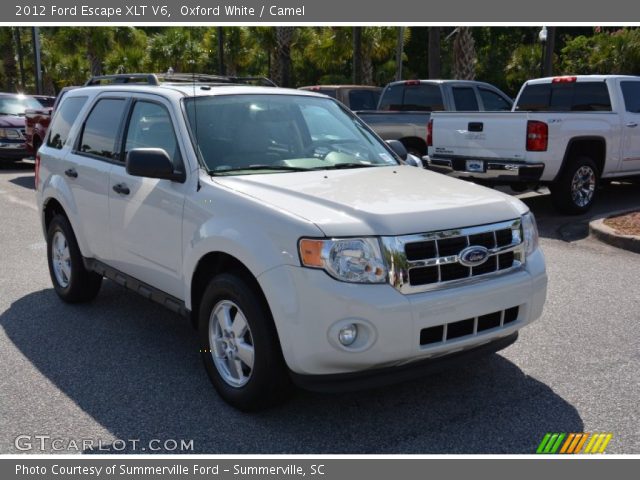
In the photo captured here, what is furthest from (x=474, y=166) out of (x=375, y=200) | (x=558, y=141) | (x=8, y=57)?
(x=8, y=57)

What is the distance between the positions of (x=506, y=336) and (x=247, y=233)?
1.59 metres

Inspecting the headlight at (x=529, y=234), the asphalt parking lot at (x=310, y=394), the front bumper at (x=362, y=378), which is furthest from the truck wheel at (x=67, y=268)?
the headlight at (x=529, y=234)

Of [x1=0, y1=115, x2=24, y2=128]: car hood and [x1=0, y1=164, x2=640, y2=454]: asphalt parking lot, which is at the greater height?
[x1=0, y1=115, x2=24, y2=128]: car hood

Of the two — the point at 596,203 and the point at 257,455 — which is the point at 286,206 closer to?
the point at 257,455

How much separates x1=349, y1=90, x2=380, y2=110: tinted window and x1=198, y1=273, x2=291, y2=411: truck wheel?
12.0m

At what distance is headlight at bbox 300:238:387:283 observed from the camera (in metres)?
3.56

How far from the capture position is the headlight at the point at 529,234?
420cm

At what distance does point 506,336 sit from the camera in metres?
4.14

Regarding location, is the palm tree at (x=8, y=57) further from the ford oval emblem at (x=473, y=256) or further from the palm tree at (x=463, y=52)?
the ford oval emblem at (x=473, y=256)

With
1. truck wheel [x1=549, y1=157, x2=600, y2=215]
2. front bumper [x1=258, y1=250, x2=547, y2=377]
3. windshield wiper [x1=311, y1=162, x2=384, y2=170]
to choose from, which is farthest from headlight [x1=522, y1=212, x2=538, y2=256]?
truck wheel [x1=549, y1=157, x2=600, y2=215]

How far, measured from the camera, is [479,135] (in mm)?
10172

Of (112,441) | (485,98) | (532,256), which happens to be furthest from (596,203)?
(112,441)

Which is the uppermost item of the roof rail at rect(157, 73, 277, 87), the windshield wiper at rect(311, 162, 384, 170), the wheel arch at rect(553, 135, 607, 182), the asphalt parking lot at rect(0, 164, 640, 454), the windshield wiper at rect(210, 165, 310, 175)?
the roof rail at rect(157, 73, 277, 87)

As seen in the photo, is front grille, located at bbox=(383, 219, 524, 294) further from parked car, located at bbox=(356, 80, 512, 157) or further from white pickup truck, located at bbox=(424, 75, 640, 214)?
parked car, located at bbox=(356, 80, 512, 157)
